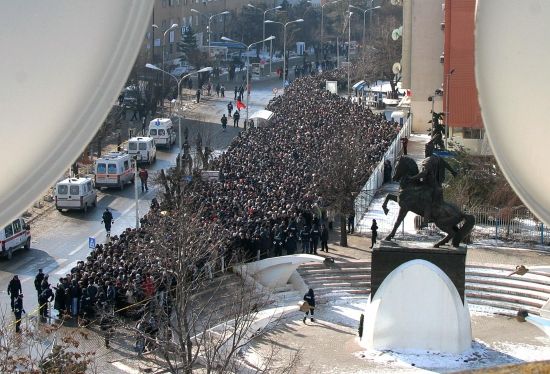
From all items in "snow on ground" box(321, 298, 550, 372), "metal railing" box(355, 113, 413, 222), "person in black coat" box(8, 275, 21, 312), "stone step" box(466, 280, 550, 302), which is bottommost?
"snow on ground" box(321, 298, 550, 372)

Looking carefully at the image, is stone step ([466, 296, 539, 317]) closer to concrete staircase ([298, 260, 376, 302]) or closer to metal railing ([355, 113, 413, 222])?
concrete staircase ([298, 260, 376, 302])

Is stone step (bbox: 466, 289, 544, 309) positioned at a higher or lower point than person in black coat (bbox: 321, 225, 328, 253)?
lower

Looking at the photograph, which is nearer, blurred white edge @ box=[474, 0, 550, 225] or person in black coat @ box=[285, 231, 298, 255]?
blurred white edge @ box=[474, 0, 550, 225]

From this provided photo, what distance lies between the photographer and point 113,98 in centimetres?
652

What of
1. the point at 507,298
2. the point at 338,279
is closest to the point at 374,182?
the point at 338,279

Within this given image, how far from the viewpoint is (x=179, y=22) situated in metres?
72.9

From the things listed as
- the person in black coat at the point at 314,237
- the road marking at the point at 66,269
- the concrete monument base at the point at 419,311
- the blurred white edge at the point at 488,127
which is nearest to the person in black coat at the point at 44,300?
the road marking at the point at 66,269

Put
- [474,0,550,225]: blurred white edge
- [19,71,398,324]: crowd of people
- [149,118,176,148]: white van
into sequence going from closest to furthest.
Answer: [474,0,550,225]: blurred white edge < [19,71,398,324]: crowd of people < [149,118,176,148]: white van

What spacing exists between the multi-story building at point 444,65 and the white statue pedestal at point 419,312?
8.82 metres

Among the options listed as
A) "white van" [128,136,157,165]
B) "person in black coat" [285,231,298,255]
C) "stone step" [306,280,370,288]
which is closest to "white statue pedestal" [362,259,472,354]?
"stone step" [306,280,370,288]

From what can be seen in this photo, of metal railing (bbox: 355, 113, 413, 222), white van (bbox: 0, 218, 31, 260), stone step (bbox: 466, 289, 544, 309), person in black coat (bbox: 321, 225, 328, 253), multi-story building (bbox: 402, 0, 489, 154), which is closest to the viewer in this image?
stone step (bbox: 466, 289, 544, 309)

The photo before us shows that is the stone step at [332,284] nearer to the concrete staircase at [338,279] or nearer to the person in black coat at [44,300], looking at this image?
the concrete staircase at [338,279]

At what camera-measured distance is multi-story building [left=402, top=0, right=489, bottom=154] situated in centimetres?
3631

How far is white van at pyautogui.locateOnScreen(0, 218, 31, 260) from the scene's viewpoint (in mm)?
24891
